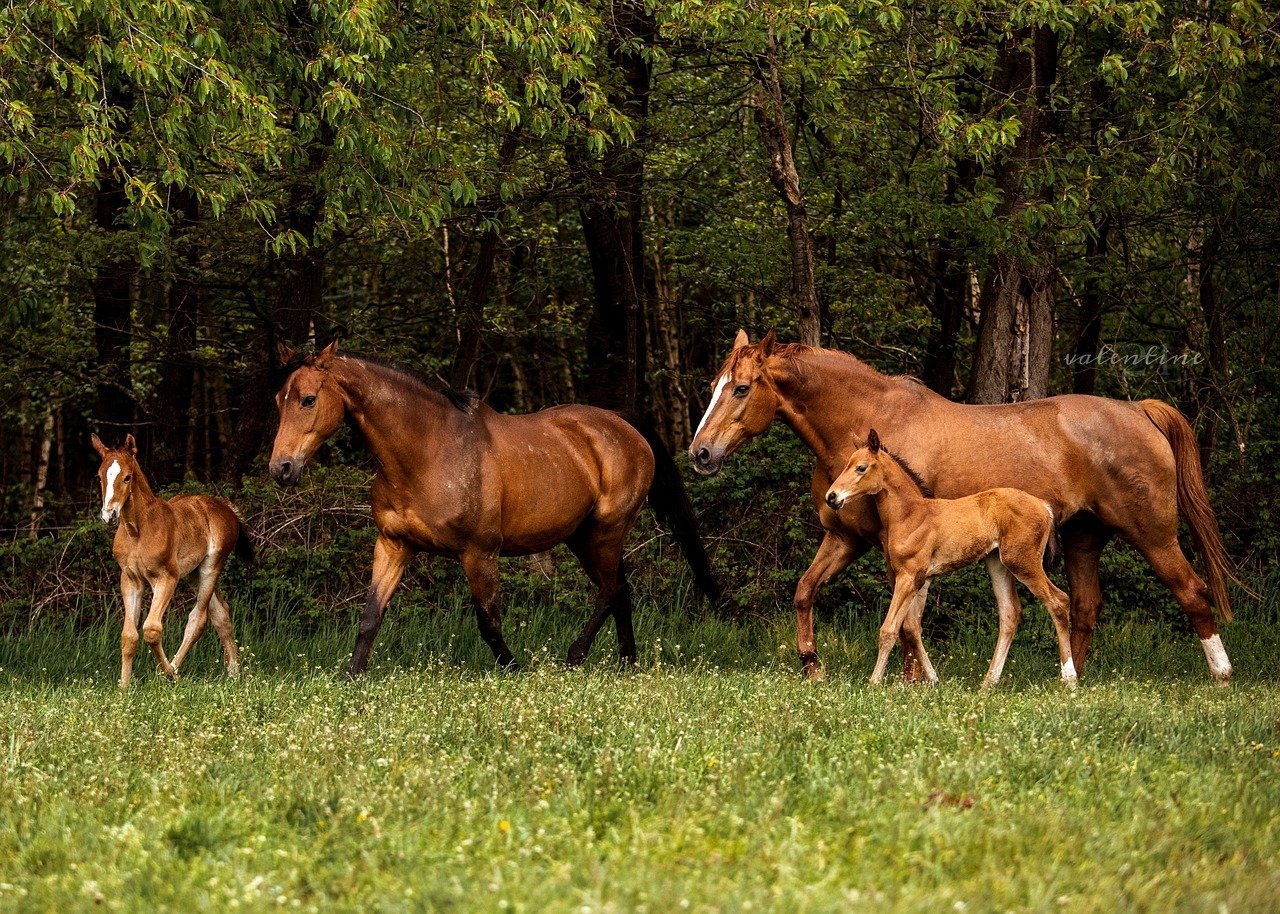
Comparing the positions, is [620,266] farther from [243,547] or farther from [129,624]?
[129,624]

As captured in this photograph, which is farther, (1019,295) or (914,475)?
(1019,295)

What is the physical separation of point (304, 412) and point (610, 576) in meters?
3.02

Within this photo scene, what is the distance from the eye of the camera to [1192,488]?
36.0ft

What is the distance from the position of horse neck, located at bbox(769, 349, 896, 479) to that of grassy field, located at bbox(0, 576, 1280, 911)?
1853 millimetres

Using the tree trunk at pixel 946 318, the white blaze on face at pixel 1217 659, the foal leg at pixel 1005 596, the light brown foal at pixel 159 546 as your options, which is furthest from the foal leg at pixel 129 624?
the tree trunk at pixel 946 318

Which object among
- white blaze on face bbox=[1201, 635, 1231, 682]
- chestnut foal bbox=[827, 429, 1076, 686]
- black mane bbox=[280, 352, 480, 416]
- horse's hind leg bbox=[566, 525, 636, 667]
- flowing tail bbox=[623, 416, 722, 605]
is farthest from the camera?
flowing tail bbox=[623, 416, 722, 605]

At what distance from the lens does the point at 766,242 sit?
18.3 metres

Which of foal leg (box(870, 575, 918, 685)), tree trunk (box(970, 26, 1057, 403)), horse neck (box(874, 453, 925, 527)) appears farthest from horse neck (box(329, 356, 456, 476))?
tree trunk (box(970, 26, 1057, 403))

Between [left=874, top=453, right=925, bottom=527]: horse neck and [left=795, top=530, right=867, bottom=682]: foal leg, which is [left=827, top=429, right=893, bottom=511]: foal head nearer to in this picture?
[left=874, top=453, right=925, bottom=527]: horse neck

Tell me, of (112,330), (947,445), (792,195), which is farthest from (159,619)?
(112,330)

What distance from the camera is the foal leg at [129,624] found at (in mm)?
10481

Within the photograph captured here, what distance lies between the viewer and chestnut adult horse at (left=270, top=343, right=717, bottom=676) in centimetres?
1012

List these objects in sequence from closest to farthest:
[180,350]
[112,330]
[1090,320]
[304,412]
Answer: [304,412] < [180,350] < [112,330] < [1090,320]

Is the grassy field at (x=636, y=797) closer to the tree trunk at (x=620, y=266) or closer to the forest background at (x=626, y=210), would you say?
the forest background at (x=626, y=210)
